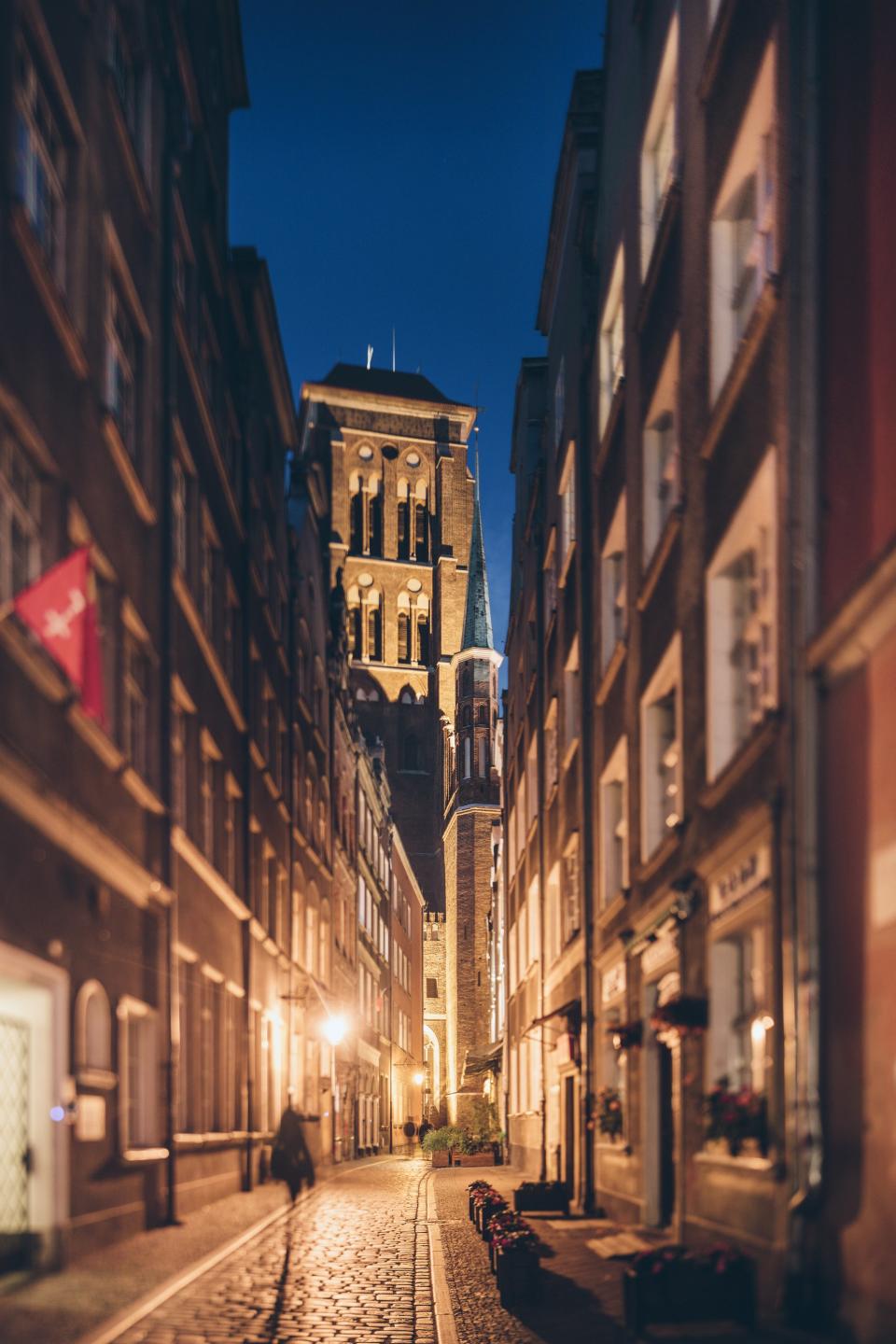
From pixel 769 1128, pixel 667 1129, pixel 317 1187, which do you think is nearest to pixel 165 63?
pixel 769 1128

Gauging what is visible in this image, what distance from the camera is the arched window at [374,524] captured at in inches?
3994

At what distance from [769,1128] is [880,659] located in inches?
155

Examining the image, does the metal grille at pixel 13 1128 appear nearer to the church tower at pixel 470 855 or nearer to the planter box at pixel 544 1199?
the planter box at pixel 544 1199

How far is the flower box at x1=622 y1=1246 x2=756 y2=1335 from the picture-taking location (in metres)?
10.1

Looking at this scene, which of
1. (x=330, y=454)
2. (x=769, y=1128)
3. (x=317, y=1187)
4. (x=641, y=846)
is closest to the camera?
(x=769, y=1128)

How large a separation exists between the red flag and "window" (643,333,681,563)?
28.0 ft

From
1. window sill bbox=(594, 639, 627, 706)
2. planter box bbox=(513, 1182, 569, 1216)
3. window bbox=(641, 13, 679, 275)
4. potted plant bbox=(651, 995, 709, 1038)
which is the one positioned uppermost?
window bbox=(641, 13, 679, 275)

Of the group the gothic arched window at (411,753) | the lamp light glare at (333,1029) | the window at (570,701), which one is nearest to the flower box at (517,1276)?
the window at (570,701)

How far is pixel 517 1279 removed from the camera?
41.8 ft

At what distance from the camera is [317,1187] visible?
28.7 metres

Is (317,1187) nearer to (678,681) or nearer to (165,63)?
(678,681)

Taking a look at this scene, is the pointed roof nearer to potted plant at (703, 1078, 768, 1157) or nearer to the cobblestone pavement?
the cobblestone pavement

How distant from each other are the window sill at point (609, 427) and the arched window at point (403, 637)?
78057mm

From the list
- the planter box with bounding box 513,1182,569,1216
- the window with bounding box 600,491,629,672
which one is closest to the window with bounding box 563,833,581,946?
the window with bounding box 600,491,629,672
